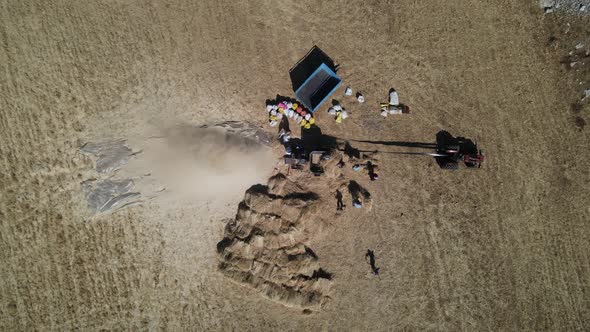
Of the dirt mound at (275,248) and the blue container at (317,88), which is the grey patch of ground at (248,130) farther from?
the blue container at (317,88)

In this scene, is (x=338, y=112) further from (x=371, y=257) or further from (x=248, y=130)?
(x=371, y=257)

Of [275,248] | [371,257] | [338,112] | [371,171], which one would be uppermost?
[338,112]

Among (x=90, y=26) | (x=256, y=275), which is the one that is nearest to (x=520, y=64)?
(x=256, y=275)

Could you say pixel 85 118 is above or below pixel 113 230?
above

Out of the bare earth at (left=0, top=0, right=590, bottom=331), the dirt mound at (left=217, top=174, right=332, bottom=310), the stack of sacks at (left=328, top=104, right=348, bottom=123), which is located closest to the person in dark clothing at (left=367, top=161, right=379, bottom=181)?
the bare earth at (left=0, top=0, right=590, bottom=331)

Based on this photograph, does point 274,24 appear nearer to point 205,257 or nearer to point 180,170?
point 180,170

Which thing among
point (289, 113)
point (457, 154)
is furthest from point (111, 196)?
point (457, 154)
